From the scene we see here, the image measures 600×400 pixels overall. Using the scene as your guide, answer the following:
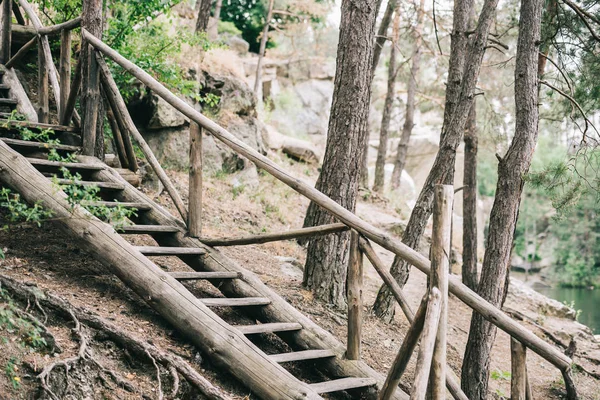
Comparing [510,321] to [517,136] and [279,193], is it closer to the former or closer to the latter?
[517,136]

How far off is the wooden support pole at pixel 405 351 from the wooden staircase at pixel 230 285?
0.50 meters

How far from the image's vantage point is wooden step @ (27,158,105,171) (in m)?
5.64

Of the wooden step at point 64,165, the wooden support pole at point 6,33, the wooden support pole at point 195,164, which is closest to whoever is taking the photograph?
the wooden support pole at point 195,164

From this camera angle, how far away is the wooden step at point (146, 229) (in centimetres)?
531

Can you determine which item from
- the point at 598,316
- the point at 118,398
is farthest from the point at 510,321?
the point at 598,316

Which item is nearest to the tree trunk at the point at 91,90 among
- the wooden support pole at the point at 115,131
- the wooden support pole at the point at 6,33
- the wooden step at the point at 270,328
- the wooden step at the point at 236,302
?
the wooden support pole at the point at 115,131

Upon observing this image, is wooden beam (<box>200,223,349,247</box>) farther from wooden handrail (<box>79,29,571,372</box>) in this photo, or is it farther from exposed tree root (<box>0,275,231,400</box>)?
exposed tree root (<box>0,275,231,400</box>)

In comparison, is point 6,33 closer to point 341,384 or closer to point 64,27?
point 64,27

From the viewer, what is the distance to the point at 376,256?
179 inches

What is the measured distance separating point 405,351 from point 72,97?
460 centimetres

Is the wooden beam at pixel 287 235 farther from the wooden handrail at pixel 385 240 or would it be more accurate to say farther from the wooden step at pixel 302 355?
the wooden step at pixel 302 355

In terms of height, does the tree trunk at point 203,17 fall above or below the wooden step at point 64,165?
above

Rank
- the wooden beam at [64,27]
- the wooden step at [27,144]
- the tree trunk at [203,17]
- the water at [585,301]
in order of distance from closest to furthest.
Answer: the wooden step at [27,144]
the wooden beam at [64,27]
the tree trunk at [203,17]
the water at [585,301]

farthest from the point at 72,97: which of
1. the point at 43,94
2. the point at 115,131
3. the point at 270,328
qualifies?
the point at 270,328
